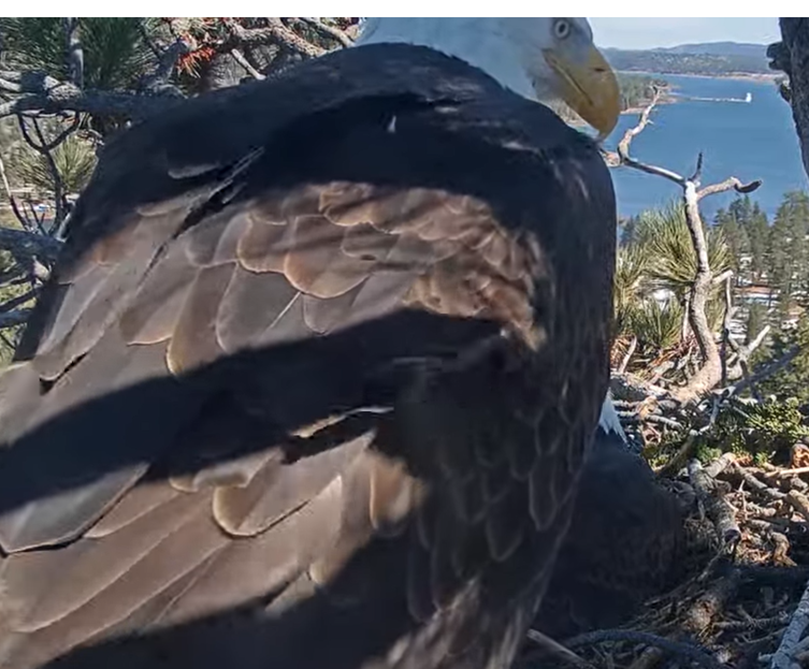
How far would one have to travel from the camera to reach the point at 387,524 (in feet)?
4.42

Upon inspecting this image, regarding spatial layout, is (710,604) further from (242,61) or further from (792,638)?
(242,61)

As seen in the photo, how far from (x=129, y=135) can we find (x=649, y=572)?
4.29 feet

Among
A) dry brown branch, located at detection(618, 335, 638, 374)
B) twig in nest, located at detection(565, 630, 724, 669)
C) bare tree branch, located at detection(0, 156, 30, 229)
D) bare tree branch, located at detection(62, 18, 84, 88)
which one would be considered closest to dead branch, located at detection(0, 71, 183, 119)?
bare tree branch, located at detection(62, 18, 84, 88)

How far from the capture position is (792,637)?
6.45ft

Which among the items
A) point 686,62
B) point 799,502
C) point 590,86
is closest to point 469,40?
point 590,86

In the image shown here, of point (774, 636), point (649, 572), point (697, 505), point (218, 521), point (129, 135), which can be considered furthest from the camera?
point (697, 505)

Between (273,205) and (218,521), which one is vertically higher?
(273,205)

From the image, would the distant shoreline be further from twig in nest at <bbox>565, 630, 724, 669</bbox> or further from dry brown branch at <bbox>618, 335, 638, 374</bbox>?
dry brown branch at <bbox>618, 335, 638, 374</bbox>

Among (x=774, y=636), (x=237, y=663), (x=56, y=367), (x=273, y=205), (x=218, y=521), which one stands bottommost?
(x=774, y=636)

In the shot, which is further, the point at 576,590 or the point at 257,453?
the point at 576,590

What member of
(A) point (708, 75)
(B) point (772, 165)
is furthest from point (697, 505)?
(A) point (708, 75)

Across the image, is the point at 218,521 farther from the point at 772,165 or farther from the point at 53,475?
the point at 772,165

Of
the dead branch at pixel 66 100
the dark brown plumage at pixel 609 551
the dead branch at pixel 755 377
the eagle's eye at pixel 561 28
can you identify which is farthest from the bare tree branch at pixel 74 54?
the dead branch at pixel 755 377

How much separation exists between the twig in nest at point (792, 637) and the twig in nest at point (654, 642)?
0.10 m
